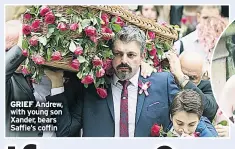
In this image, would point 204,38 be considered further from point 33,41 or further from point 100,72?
point 33,41

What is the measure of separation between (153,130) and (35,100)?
3.09 feet

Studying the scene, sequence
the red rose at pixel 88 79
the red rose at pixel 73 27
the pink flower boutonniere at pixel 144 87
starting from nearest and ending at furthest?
the red rose at pixel 73 27
the red rose at pixel 88 79
the pink flower boutonniere at pixel 144 87

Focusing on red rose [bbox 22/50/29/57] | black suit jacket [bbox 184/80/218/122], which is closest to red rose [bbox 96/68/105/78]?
red rose [bbox 22/50/29/57]

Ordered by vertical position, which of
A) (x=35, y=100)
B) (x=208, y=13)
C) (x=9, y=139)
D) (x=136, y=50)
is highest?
(x=208, y=13)

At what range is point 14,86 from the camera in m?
4.36

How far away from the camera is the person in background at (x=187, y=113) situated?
14.1 ft

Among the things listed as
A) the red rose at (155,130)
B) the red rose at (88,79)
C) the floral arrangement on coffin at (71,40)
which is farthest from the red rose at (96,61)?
the red rose at (155,130)

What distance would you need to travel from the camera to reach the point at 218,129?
14.3 ft

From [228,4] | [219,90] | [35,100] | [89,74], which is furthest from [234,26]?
[35,100]

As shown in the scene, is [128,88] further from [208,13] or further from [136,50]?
[208,13]

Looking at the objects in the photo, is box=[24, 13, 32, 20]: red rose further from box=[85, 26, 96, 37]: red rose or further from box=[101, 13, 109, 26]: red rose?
box=[101, 13, 109, 26]: red rose

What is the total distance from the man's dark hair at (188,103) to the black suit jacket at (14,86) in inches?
43.3

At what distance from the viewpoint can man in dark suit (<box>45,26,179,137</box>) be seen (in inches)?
169

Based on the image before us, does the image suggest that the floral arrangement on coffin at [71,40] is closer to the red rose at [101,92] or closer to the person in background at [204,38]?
the red rose at [101,92]
